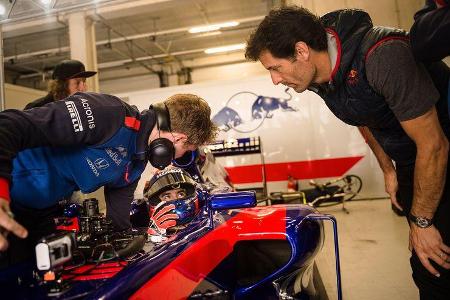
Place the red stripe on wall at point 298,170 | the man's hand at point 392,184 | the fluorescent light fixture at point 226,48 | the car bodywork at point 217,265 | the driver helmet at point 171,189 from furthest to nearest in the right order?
the fluorescent light fixture at point 226,48 → the red stripe on wall at point 298,170 → the driver helmet at point 171,189 → the man's hand at point 392,184 → the car bodywork at point 217,265

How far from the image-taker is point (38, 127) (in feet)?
3.59

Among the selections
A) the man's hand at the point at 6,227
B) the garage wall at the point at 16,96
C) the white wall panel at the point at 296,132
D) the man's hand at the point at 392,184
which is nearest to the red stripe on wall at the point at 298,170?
the white wall panel at the point at 296,132

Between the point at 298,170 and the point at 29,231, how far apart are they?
18.9 ft

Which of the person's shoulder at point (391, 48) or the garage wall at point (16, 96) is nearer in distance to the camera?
the person's shoulder at point (391, 48)

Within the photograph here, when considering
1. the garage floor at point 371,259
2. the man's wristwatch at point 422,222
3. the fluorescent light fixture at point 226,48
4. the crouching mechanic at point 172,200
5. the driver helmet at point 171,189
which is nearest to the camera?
the man's wristwatch at point 422,222

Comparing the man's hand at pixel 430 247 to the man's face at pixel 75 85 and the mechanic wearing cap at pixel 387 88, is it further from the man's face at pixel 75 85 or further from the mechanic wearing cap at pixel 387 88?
the man's face at pixel 75 85

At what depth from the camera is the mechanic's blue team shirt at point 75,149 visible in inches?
45.9

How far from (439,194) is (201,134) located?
0.96m

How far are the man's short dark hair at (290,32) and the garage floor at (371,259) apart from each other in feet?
5.92

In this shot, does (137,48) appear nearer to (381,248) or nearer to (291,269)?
(381,248)

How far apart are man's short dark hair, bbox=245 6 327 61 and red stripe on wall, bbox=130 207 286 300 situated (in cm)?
73

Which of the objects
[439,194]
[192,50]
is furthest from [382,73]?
[192,50]

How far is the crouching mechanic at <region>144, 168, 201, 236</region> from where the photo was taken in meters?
1.62

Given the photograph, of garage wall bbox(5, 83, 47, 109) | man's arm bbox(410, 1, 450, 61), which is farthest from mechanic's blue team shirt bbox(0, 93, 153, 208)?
garage wall bbox(5, 83, 47, 109)
